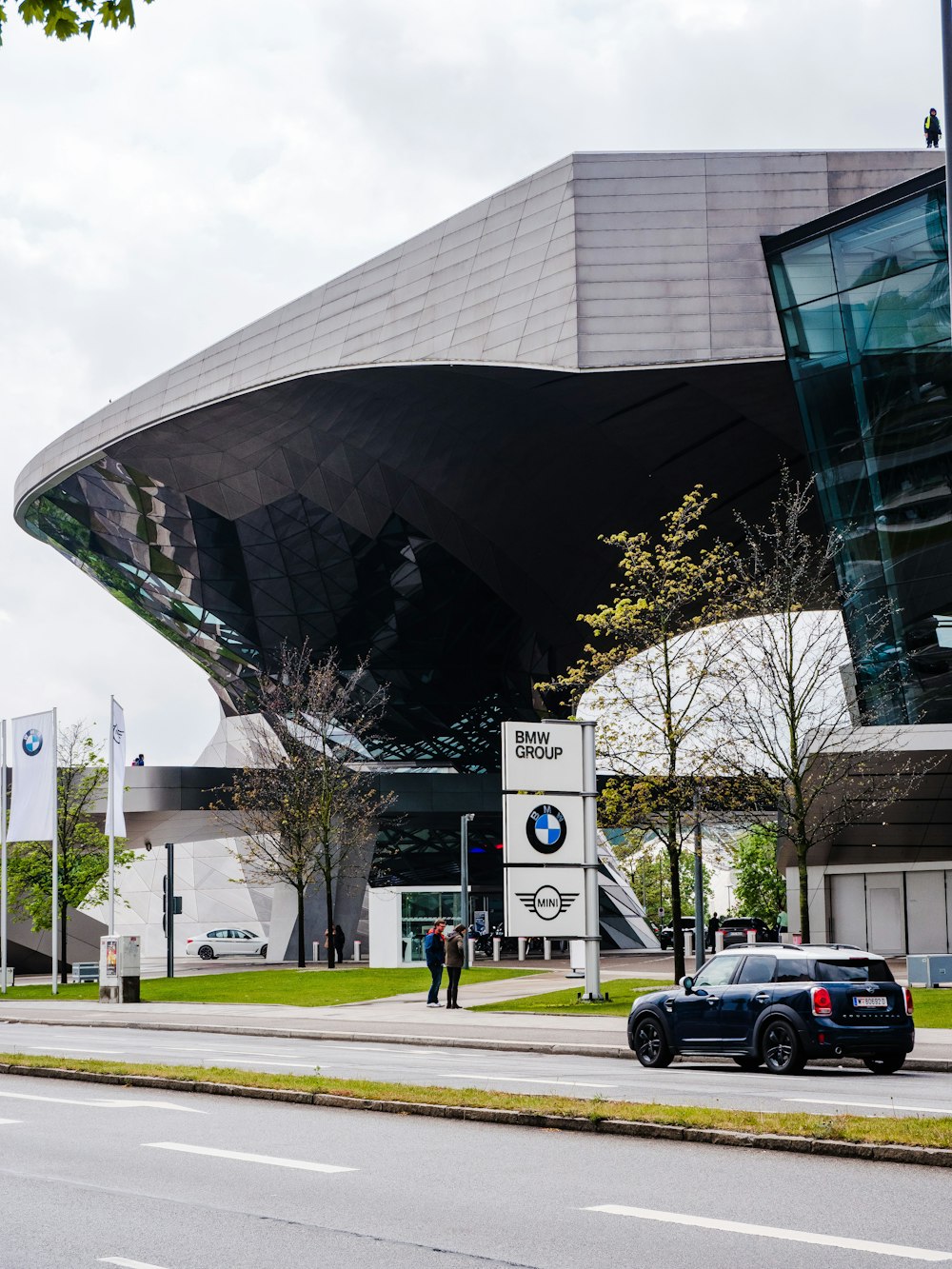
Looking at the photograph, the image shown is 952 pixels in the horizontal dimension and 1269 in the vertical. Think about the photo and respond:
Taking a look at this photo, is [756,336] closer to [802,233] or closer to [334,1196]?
[802,233]

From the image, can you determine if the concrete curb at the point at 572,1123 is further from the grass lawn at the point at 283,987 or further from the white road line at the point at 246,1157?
the grass lawn at the point at 283,987

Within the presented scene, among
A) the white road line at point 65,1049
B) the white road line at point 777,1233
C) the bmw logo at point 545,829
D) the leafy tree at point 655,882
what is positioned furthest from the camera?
the leafy tree at point 655,882

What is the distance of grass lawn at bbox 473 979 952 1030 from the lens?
25109 mm

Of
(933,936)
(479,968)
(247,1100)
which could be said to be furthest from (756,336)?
(247,1100)

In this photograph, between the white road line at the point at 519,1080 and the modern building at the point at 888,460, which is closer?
the white road line at the point at 519,1080

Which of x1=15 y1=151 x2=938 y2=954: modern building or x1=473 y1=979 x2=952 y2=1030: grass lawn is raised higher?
x1=15 y1=151 x2=938 y2=954: modern building

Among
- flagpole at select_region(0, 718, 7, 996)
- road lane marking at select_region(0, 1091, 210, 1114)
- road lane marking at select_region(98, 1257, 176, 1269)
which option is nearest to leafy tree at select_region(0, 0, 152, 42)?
road lane marking at select_region(98, 1257, 176, 1269)

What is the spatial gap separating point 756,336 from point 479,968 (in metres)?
19.5

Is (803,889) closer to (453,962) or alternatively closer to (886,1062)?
(453,962)

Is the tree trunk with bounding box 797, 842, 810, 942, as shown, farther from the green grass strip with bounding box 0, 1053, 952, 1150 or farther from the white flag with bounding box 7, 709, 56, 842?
the white flag with bounding box 7, 709, 56, 842

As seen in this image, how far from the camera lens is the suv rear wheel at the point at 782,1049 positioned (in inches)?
671

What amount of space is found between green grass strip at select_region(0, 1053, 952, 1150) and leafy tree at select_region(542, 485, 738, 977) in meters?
16.8

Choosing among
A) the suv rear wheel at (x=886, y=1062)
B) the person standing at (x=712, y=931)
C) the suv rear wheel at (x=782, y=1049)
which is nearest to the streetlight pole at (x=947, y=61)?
the suv rear wheel at (x=782, y=1049)

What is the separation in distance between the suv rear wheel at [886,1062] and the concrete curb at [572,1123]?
21.4 feet
